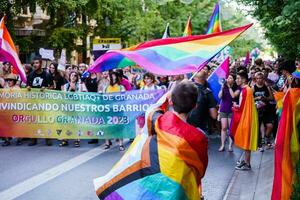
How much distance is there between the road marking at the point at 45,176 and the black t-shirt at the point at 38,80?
2.16 meters

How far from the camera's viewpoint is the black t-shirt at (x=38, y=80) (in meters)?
12.4

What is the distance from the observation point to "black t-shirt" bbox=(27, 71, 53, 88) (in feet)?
40.7

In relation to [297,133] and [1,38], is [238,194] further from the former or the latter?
[1,38]

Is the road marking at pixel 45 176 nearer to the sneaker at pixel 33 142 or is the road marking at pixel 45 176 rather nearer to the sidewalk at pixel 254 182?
the sneaker at pixel 33 142

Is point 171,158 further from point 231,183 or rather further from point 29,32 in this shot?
point 29,32

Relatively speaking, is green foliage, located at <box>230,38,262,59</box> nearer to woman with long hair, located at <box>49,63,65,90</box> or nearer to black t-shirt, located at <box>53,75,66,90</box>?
woman with long hair, located at <box>49,63,65,90</box>

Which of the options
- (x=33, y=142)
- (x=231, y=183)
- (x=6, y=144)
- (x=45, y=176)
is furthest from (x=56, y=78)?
(x=231, y=183)

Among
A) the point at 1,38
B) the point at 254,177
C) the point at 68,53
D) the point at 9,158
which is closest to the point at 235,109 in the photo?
the point at 254,177

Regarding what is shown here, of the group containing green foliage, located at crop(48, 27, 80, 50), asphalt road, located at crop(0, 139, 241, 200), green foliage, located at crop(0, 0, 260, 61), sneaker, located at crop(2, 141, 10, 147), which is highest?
green foliage, located at crop(0, 0, 260, 61)

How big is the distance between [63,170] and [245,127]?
10.8 feet

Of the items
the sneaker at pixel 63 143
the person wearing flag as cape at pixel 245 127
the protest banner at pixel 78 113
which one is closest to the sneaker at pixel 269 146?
the person wearing flag as cape at pixel 245 127

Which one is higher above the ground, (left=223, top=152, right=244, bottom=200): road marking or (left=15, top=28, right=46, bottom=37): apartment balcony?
(left=15, top=28, right=46, bottom=37): apartment balcony

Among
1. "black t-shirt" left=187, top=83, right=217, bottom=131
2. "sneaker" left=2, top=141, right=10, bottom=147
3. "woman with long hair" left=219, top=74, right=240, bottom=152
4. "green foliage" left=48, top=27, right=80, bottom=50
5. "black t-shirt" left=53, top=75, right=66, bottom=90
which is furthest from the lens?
"green foliage" left=48, top=27, right=80, bottom=50

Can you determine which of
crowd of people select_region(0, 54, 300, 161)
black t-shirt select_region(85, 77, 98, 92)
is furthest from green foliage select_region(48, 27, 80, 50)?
black t-shirt select_region(85, 77, 98, 92)
